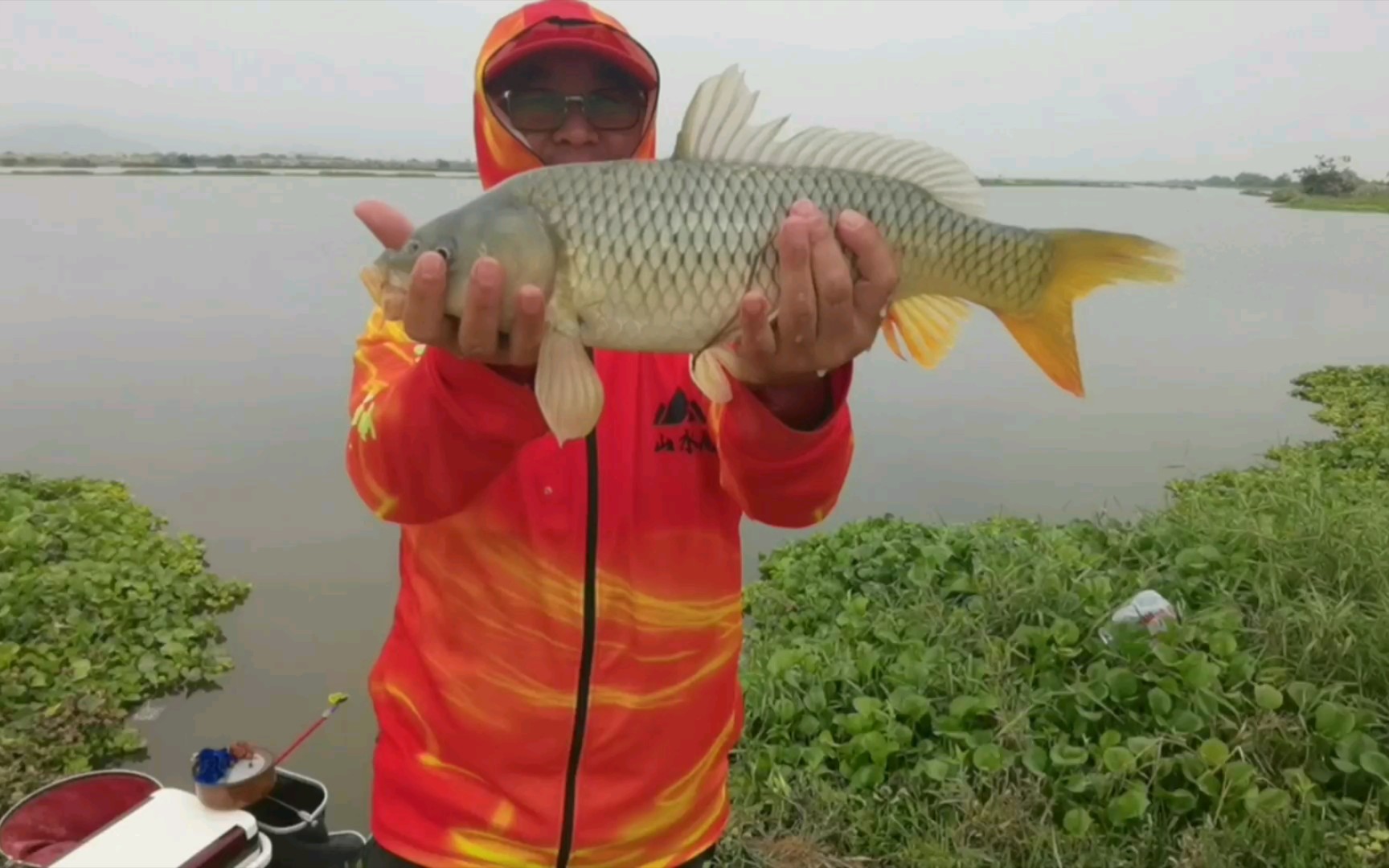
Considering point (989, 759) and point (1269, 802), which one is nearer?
point (1269, 802)

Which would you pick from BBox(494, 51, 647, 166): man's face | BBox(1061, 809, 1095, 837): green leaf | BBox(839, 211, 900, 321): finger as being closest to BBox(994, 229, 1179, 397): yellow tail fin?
BBox(839, 211, 900, 321): finger

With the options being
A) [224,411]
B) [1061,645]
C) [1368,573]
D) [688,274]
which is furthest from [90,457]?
[1368,573]

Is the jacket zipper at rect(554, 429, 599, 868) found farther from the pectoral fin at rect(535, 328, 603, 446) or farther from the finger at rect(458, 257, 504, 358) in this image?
the finger at rect(458, 257, 504, 358)

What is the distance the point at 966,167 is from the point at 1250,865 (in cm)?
208

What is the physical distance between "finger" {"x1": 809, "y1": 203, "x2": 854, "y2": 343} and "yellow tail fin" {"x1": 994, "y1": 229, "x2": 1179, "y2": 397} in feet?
1.35

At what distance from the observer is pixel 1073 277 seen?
1645mm

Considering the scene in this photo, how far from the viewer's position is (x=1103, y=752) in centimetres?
289

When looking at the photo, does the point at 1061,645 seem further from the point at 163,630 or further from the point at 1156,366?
the point at 1156,366

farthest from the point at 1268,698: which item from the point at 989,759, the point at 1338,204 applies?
the point at 1338,204

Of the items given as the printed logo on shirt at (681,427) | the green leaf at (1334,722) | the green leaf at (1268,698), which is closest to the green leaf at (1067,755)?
the green leaf at (1268,698)

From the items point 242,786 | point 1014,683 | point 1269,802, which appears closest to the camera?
point 242,786

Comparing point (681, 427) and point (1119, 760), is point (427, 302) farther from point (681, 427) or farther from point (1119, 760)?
point (1119, 760)

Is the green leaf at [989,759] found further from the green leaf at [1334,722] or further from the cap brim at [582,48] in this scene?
the cap brim at [582,48]

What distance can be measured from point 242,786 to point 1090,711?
2.47 m
